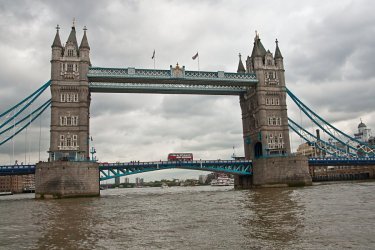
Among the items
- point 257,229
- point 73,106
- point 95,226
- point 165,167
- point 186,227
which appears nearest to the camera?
point 257,229

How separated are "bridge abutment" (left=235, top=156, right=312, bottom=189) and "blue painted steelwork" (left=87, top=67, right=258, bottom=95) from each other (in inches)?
664

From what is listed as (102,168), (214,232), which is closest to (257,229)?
(214,232)

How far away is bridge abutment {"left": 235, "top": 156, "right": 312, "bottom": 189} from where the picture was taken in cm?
6531

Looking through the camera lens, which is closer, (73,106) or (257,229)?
(257,229)

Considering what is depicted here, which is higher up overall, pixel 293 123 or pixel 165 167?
pixel 293 123

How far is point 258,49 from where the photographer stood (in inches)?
2955

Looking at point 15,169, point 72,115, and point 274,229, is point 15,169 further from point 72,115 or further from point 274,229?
point 274,229

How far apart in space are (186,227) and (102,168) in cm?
4614

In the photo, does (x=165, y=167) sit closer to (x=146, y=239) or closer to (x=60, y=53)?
(x=60, y=53)

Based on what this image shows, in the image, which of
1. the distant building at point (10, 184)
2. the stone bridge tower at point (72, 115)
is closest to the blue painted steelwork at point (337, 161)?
the stone bridge tower at point (72, 115)

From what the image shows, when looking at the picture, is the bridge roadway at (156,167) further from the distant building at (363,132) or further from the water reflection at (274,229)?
the distant building at (363,132)

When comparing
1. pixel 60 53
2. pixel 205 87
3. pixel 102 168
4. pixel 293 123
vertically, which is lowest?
pixel 102 168

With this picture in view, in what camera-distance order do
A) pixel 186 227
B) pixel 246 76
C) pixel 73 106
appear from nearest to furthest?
pixel 186 227 → pixel 73 106 → pixel 246 76

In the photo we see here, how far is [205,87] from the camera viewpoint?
72.6 meters
